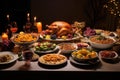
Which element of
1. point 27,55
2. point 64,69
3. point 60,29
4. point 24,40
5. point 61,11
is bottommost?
point 64,69

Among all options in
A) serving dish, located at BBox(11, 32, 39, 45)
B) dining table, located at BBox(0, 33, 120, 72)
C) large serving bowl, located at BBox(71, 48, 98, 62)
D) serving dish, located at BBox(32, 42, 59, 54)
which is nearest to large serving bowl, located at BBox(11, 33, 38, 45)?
serving dish, located at BBox(11, 32, 39, 45)

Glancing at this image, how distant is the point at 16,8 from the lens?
4.38 m

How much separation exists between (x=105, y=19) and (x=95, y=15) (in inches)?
10.4

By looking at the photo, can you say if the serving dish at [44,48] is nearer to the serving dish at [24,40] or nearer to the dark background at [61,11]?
the serving dish at [24,40]

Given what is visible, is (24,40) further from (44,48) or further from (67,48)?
(67,48)

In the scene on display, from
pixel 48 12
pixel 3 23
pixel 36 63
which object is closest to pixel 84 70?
pixel 36 63

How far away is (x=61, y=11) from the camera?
436 centimetres

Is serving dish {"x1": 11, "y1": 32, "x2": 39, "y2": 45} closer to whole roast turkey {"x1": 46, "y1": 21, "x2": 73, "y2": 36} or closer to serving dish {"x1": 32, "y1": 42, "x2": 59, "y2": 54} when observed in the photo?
serving dish {"x1": 32, "y1": 42, "x2": 59, "y2": 54}

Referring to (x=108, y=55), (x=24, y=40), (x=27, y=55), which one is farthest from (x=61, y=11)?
(x=27, y=55)

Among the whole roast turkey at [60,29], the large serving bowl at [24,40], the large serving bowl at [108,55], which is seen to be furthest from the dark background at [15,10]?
the large serving bowl at [108,55]

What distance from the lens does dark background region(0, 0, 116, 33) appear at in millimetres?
4277

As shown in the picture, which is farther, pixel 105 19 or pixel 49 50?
pixel 105 19
